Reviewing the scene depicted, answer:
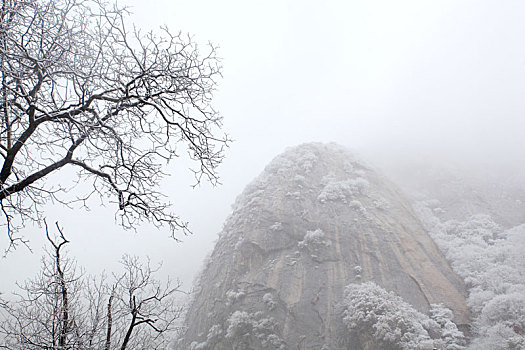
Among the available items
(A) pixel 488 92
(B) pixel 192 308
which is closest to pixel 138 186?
(B) pixel 192 308

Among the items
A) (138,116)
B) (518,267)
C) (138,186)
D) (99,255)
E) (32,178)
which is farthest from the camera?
(99,255)

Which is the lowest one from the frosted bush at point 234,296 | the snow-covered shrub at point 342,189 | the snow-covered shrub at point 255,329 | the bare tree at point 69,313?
Result: the bare tree at point 69,313

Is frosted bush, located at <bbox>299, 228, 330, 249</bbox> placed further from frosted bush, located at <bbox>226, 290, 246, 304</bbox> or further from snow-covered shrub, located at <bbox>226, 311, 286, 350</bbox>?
snow-covered shrub, located at <bbox>226, 311, 286, 350</bbox>

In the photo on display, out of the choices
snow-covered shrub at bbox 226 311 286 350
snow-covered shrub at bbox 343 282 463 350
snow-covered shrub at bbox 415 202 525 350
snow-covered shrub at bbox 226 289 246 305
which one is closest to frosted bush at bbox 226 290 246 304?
snow-covered shrub at bbox 226 289 246 305

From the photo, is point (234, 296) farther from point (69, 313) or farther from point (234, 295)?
point (69, 313)

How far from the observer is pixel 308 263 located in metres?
15.2

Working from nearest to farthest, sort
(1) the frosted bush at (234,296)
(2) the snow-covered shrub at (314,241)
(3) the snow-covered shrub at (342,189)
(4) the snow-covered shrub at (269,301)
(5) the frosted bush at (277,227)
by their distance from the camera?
(4) the snow-covered shrub at (269,301) → (1) the frosted bush at (234,296) → (2) the snow-covered shrub at (314,241) → (5) the frosted bush at (277,227) → (3) the snow-covered shrub at (342,189)

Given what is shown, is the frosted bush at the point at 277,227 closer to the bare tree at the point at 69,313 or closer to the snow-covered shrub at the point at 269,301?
the snow-covered shrub at the point at 269,301

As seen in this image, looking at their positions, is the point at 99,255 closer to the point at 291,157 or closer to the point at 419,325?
the point at 291,157

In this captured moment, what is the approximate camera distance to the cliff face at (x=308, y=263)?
500 inches

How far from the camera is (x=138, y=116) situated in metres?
4.04

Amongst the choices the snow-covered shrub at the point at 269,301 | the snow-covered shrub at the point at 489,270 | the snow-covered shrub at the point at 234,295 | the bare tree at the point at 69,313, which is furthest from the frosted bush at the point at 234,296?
the snow-covered shrub at the point at 489,270

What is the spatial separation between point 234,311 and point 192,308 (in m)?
4.62

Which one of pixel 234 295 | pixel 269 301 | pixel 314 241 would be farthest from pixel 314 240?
pixel 234 295
